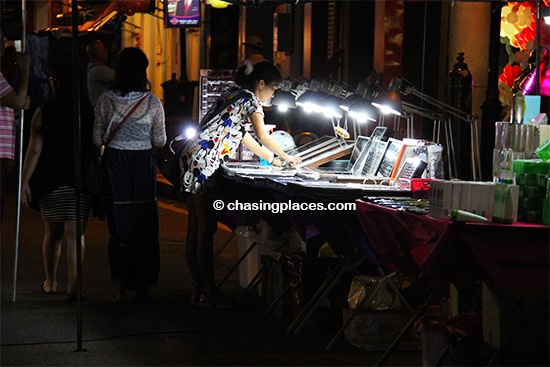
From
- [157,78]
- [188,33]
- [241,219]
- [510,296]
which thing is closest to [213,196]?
[241,219]

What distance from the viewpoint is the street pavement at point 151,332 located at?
25.6 feet

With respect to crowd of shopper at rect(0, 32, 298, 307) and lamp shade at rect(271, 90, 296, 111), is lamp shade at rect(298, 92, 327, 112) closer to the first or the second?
lamp shade at rect(271, 90, 296, 111)

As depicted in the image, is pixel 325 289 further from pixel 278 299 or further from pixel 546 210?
pixel 546 210

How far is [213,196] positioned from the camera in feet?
32.1

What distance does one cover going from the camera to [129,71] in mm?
9797

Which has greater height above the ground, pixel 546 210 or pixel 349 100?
pixel 349 100

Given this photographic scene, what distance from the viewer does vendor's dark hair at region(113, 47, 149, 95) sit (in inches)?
384

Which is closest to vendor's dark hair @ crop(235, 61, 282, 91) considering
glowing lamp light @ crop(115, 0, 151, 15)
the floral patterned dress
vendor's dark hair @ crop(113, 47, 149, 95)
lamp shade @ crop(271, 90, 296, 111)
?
the floral patterned dress

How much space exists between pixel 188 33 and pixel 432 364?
89.8ft

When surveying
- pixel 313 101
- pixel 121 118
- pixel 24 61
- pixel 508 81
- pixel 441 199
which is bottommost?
pixel 441 199

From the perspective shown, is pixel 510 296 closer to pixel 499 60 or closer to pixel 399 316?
pixel 399 316

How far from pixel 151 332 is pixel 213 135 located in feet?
5.95

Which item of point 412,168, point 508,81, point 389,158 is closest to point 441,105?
point 412,168

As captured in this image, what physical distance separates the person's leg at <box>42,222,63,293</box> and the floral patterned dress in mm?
1165
